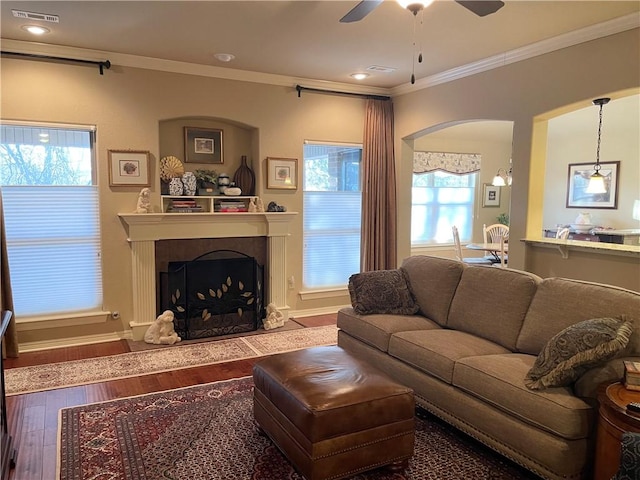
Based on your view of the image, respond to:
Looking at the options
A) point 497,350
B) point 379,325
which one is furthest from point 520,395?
point 379,325

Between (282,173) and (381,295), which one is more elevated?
(282,173)

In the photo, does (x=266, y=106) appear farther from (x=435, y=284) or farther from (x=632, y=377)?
(x=632, y=377)

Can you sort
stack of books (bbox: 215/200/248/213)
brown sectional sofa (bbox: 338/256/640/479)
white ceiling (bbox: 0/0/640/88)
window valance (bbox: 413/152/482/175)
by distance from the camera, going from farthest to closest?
window valance (bbox: 413/152/482/175), stack of books (bbox: 215/200/248/213), white ceiling (bbox: 0/0/640/88), brown sectional sofa (bbox: 338/256/640/479)

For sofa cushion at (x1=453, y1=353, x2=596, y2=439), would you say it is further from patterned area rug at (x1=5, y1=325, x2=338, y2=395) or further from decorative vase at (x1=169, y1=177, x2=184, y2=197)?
decorative vase at (x1=169, y1=177, x2=184, y2=197)

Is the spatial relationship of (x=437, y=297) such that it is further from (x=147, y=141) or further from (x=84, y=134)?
(x=84, y=134)

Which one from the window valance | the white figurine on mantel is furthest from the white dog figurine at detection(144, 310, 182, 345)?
the window valance

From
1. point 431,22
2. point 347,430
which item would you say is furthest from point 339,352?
point 431,22

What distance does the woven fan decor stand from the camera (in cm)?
477

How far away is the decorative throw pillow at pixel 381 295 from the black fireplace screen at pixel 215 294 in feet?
5.53

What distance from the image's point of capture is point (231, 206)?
511cm

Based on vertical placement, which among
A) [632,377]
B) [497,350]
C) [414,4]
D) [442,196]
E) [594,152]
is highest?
[414,4]

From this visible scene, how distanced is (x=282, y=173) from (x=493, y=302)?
2892mm

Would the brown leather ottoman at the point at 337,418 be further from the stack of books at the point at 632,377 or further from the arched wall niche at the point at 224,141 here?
the arched wall niche at the point at 224,141

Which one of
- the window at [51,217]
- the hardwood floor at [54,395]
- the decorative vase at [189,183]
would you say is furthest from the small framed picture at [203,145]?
the hardwood floor at [54,395]
